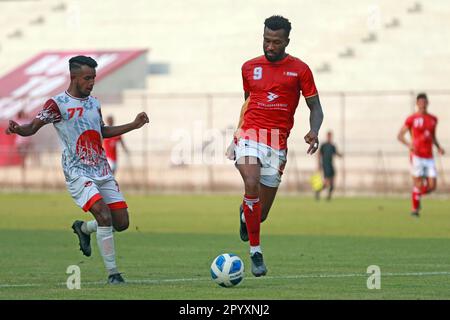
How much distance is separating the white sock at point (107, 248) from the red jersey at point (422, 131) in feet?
51.0

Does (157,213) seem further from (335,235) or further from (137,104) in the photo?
(137,104)

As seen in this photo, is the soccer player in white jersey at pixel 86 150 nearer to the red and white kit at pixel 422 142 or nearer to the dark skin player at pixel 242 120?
the dark skin player at pixel 242 120

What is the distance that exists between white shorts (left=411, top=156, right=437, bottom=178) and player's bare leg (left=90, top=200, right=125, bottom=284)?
617 inches

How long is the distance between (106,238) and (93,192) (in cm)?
49

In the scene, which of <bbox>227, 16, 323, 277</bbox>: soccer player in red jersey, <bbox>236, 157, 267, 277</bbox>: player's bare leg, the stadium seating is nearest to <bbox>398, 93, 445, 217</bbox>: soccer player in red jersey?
the stadium seating

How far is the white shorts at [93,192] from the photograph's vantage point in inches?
504

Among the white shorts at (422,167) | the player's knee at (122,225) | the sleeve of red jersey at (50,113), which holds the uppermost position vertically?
the sleeve of red jersey at (50,113)

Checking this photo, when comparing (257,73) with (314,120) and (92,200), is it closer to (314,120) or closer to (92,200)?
(314,120)

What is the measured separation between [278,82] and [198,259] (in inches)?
143

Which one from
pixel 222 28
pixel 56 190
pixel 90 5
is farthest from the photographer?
pixel 90 5

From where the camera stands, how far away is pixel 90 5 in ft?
174

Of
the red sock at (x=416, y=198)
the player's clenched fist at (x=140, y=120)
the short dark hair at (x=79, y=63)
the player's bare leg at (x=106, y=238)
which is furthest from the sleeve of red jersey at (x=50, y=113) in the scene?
the red sock at (x=416, y=198)

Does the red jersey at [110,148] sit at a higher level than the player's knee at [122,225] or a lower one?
higher
